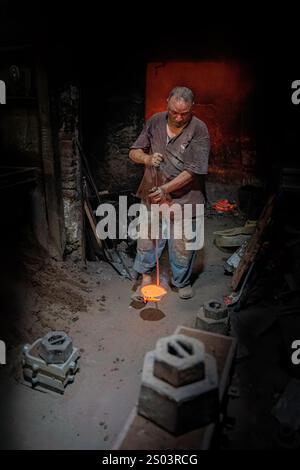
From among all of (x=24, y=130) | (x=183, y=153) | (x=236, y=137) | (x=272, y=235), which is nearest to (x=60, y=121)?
(x=24, y=130)

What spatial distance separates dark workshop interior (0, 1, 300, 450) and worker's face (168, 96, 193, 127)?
0.91 m

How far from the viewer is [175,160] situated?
4484 mm

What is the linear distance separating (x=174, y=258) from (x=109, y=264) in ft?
4.59

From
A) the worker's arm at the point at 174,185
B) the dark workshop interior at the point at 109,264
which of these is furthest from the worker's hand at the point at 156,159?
the dark workshop interior at the point at 109,264

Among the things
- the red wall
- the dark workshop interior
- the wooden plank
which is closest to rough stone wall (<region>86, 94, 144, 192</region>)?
the dark workshop interior

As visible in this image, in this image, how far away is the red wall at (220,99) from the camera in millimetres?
8836

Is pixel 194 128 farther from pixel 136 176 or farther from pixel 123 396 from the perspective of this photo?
pixel 136 176

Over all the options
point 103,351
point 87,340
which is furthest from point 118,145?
point 103,351

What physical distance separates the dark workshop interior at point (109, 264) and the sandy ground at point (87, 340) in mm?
14

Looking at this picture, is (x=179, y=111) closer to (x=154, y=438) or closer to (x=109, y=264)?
(x=109, y=264)

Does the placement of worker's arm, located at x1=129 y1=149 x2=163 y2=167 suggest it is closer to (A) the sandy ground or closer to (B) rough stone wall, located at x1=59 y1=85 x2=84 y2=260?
(B) rough stone wall, located at x1=59 y1=85 x2=84 y2=260
